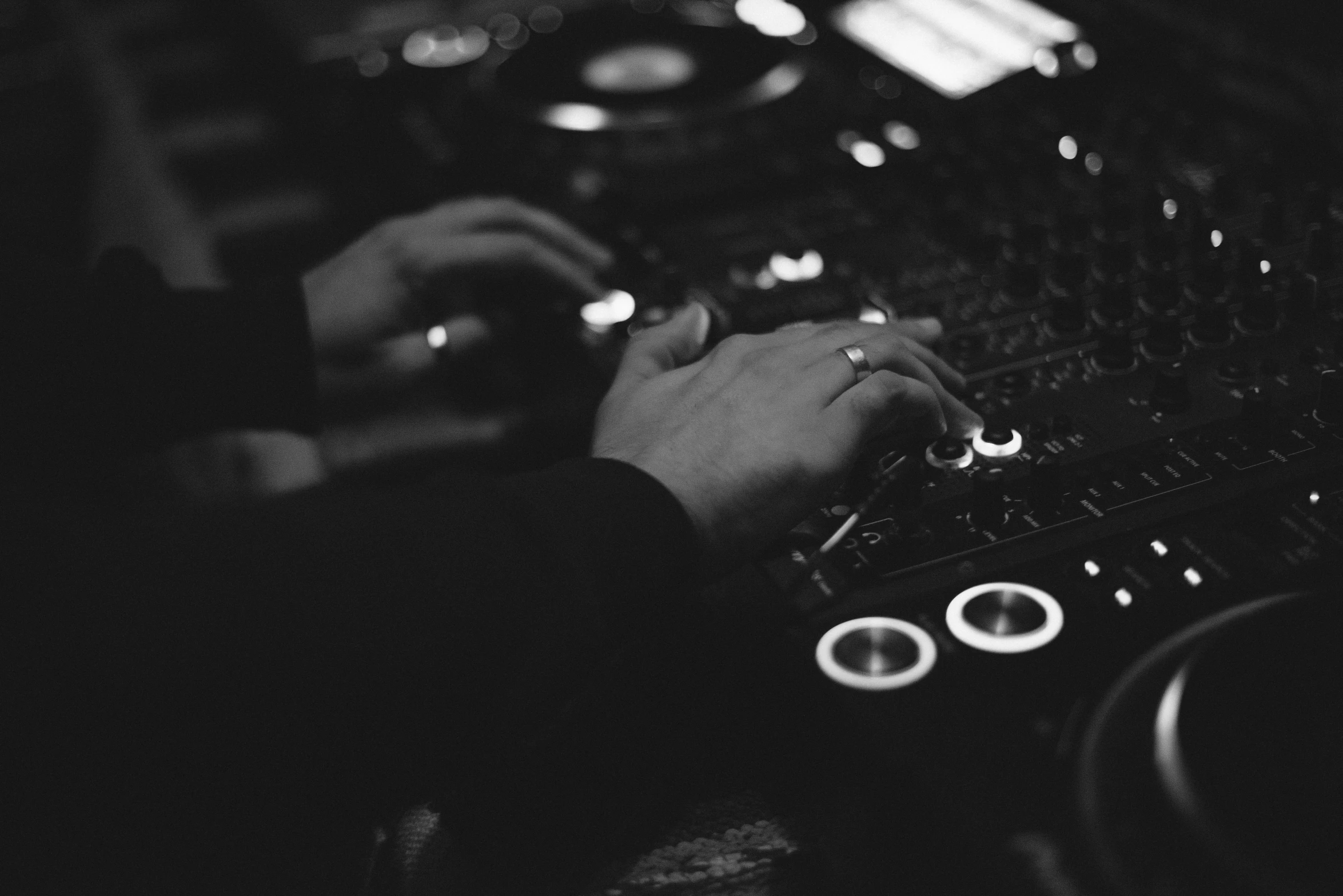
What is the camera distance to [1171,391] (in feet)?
2.91

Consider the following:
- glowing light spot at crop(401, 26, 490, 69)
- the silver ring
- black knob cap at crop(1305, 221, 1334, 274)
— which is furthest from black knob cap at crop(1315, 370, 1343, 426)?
glowing light spot at crop(401, 26, 490, 69)

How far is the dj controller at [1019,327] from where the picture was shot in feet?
1.92

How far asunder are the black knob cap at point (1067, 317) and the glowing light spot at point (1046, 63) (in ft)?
1.51

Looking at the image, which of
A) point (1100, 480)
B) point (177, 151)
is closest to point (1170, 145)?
point (1100, 480)

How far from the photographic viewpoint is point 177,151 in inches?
121

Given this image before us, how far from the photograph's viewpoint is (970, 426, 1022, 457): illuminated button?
0.88 m

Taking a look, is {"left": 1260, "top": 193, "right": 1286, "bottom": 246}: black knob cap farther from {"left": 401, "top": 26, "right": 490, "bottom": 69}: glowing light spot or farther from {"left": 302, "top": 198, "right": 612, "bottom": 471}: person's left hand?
{"left": 401, "top": 26, "right": 490, "bottom": 69}: glowing light spot

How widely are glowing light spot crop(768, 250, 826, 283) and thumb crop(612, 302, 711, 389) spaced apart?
16 centimetres

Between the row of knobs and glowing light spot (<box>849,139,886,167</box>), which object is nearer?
the row of knobs

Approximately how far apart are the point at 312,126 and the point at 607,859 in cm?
124

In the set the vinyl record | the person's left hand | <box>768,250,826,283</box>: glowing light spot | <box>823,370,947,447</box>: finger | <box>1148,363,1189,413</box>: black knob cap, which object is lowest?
the person's left hand

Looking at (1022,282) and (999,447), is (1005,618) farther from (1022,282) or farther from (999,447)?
(1022,282)

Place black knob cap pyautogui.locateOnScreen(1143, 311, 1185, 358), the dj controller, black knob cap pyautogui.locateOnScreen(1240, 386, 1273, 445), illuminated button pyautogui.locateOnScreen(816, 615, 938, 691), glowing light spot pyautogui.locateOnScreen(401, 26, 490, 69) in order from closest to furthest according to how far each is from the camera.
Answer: the dj controller < illuminated button pyautogui.locateOnScreen(816, 615, 938, 691) < black knob cap pyautogui.locateOnScreen(1240, 386, 1273, 445) < black knob cap pyautogui.locateOnScreen(1143, 311, 1185, 358) < glowing light spot pyautogui.locateOnScreen(401, 26, 490, 69)

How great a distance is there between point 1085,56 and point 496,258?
695 millimetres
